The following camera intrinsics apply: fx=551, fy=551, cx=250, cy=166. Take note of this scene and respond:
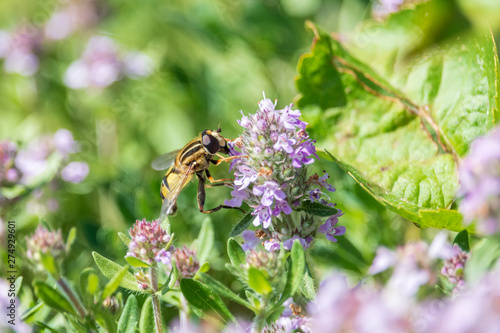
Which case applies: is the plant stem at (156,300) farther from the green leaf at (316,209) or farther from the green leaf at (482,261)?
the green leaf at (482,261)

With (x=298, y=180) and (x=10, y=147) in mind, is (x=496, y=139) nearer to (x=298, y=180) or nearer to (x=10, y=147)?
(x=298, y=180)

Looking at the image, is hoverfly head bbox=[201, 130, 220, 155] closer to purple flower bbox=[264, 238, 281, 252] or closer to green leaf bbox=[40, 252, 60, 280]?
purple flower bbox=[264, 238, 281, 252]

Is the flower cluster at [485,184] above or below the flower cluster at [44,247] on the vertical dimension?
above

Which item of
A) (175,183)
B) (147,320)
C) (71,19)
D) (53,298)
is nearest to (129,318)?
(147,320)

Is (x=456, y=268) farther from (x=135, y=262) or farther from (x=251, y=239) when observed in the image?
(x=135, y=262)

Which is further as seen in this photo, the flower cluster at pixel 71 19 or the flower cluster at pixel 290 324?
the flower cluster at pixel 71 19

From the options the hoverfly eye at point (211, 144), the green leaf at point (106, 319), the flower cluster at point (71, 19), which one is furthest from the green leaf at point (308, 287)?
the flower cluster at point (71, 19)
